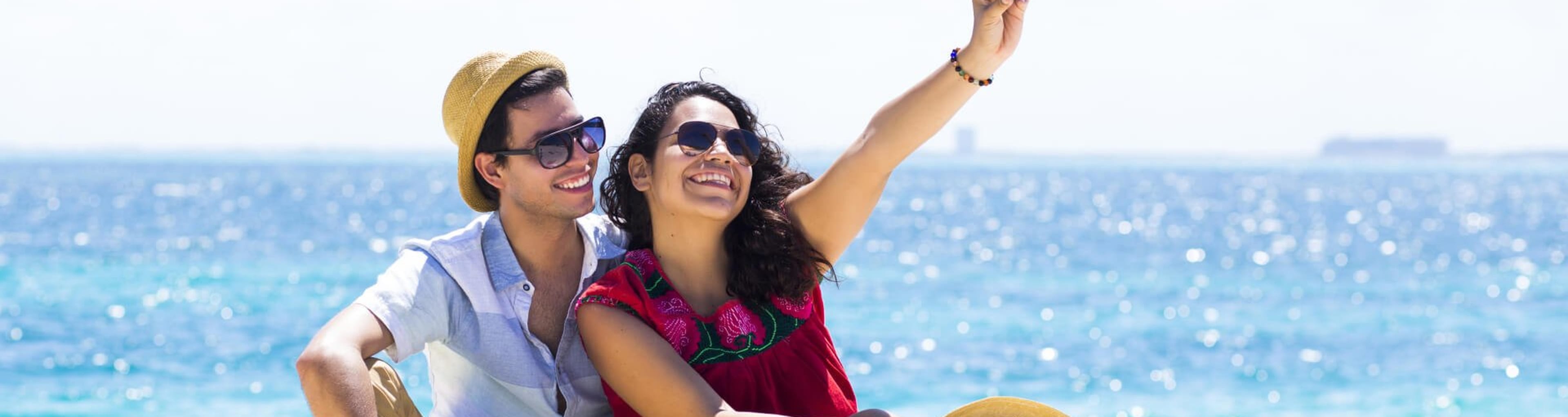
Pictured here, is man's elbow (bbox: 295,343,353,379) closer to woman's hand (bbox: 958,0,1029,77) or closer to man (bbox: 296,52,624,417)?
man (bbox: 296,52,624,417)

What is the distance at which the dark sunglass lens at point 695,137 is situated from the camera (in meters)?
3.65

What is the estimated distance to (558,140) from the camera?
380 centimetres

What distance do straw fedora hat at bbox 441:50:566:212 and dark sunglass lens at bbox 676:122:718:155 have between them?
44cm

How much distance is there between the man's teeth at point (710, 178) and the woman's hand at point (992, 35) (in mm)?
631

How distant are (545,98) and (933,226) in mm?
38960

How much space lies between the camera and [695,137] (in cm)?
365

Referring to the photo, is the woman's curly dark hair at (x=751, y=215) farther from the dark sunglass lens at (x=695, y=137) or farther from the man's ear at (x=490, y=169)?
the man's ear at (x=490, y=169)

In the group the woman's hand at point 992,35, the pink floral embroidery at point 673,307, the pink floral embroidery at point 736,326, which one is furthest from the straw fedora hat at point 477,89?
the woman's hand at point 992,35

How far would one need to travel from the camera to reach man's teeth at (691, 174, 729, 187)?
12.0 feet

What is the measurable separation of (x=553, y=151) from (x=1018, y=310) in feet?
51.9

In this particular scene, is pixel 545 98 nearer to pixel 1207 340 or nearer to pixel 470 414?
pixel 470 414

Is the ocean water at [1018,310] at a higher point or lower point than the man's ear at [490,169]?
higher

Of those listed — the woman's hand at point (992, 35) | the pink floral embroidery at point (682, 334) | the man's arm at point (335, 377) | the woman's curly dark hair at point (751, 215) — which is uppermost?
the woman's hand at point (992, 35)

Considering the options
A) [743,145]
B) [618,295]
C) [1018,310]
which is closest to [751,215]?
[743,145]
